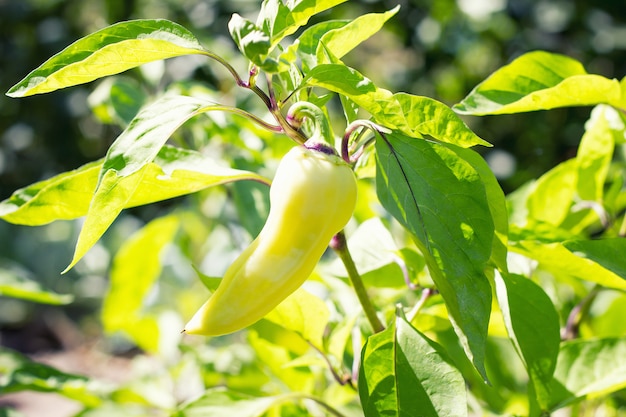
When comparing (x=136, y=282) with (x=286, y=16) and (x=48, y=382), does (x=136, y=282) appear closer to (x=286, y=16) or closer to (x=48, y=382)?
(x=48, y=382)

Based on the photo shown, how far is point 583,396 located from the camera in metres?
0.63

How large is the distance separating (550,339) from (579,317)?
26 cm

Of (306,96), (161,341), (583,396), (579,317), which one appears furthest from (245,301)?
(161,341)

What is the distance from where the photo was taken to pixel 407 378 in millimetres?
507

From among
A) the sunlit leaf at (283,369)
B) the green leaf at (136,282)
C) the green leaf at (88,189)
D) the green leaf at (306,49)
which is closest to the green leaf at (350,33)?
the green leaf at (306,49)

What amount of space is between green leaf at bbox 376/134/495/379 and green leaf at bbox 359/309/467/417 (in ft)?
0.19

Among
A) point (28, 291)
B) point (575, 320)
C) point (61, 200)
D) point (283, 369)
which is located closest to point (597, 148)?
point (575, 320)

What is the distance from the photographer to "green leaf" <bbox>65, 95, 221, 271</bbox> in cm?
44

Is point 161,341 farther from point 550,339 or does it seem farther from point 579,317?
point 550,339

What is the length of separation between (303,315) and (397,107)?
0.79ft

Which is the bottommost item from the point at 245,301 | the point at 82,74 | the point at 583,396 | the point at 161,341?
the point at 161,341

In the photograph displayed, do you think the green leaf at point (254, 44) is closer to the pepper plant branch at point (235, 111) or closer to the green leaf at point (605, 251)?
the pepper plant branch at point (235, 111)

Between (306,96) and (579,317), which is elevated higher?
(306,96)

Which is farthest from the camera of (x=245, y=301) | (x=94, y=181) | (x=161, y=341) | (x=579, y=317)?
(x=161, y=341)
